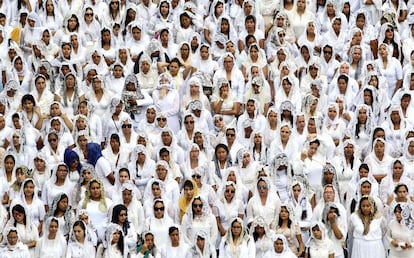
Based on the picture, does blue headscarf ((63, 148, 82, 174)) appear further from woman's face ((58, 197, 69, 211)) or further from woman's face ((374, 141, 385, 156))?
woman's face ((374, 141, 385, 156))

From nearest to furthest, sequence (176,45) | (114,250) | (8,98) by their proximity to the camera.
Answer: (114,250) → (8,98) → (176,45)

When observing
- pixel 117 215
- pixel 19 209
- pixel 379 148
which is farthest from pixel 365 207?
pixel 19 209

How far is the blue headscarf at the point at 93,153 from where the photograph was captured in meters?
22.8

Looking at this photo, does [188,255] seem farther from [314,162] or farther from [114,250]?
[314,162]

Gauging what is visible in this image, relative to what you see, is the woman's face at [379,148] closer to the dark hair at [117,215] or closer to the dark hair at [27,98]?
the dark hair at [117,215]

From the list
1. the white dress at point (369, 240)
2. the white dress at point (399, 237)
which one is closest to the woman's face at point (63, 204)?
the white dress at point (369, 240)

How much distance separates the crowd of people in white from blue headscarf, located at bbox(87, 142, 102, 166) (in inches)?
0.9

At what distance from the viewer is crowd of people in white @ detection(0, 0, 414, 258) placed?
21422mm

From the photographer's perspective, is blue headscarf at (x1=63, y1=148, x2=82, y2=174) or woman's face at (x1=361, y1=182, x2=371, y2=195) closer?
woman's face at (x1=361, y1=182, x2=371, y2=195)

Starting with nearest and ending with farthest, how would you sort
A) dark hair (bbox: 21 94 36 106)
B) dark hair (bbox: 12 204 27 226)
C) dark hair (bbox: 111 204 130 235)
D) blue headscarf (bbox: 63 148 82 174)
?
dark hair (bbox: 111 204 130 235), dark hair (bbox: 12 204 27 226), blue headscarf (bbox: 63 148 82 174), dark hair (bbox: 21 94 36 106)

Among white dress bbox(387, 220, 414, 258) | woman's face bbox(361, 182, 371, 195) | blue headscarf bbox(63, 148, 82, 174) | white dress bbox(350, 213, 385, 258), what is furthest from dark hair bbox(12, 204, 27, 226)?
white dress bbox(387, 220, 414, 258)

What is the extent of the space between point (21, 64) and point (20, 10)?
2.02m

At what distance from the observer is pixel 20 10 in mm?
27297

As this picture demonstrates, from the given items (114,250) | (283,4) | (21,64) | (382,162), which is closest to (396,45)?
(283,4)
